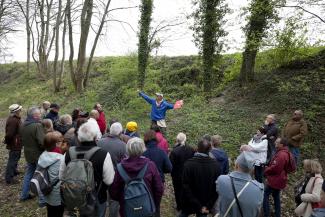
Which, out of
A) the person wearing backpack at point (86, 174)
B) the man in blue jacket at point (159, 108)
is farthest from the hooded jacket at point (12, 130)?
the man in blue jacket at point (159, 108)

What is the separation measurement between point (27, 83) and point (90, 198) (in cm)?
2879

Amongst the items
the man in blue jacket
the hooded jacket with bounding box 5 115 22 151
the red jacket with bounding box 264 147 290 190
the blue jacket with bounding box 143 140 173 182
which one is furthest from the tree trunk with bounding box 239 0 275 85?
the hooded jacket with bounding box 5 115 22 151

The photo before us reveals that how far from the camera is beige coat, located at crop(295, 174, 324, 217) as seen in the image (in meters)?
5.57

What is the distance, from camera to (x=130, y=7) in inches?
767

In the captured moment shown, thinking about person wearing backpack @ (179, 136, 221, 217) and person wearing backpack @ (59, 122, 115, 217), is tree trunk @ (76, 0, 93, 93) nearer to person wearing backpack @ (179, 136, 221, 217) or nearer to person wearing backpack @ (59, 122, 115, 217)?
person wearing backpack @ (59, 122, 115, 217)

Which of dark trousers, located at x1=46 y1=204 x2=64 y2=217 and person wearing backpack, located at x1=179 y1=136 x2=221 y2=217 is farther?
dark trousers, located at x1=46 y1=204 x2=64 y2=217

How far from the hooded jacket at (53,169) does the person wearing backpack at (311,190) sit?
3951mm

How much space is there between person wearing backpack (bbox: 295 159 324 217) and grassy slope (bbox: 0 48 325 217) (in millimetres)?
2761

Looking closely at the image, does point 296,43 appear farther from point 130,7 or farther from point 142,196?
point 142,196

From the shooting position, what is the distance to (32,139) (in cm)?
711

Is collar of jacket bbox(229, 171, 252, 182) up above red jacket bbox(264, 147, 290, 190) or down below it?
above

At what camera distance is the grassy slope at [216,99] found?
12.9 m

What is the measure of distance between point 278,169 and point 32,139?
16.6 ft

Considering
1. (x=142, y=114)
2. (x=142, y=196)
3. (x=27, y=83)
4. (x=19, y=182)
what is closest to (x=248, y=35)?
(x=142, y=114)
